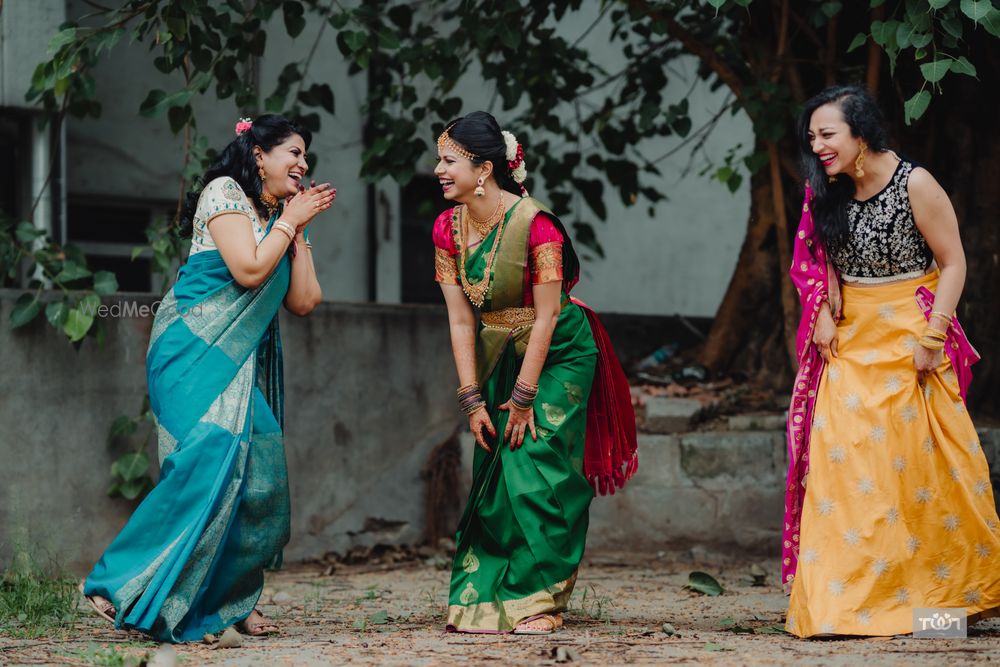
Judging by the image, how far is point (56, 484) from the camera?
6148mm

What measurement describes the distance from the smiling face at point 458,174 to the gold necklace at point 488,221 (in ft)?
0.35

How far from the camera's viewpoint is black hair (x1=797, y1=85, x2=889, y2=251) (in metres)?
4.46

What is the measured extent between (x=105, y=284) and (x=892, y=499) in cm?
364

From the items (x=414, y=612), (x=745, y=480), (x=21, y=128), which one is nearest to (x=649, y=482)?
(x=745, y=480)

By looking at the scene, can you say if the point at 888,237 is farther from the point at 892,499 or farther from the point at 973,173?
the point at 973,173

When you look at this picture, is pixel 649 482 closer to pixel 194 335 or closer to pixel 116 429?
pixel 116 429

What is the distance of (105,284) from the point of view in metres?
6.18

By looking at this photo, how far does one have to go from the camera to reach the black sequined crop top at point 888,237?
4473 millimetres

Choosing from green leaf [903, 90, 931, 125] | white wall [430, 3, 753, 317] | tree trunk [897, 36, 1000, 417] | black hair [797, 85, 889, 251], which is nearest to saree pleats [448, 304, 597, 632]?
black hair [797, 85, 889, 251]

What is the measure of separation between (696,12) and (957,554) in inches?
161

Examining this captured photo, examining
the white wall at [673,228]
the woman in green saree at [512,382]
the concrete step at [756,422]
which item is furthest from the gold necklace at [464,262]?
the white wall at [673,228]

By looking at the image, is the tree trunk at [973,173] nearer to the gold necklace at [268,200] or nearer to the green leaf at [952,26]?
the green leaf at [952,26]

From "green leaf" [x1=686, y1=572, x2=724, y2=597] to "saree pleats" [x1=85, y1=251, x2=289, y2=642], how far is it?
2.01 metres

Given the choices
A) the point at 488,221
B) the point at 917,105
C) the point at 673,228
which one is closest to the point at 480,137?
the point at 488,221
